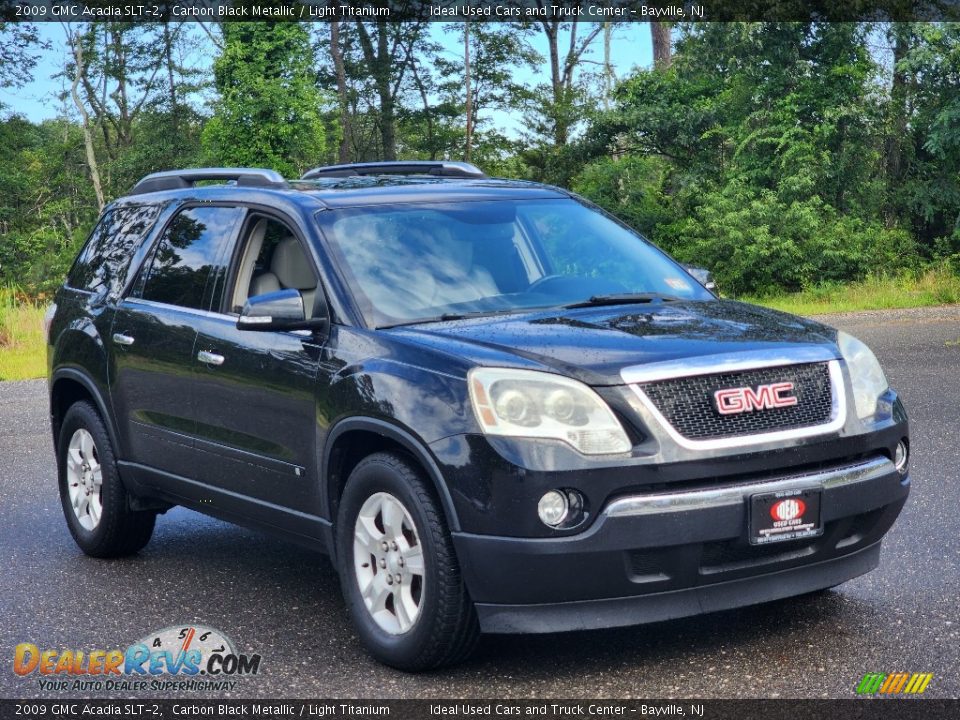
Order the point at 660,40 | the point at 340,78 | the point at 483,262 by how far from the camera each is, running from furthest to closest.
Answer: the point at 340,78 → the point at 660,40 → the point at 483,262

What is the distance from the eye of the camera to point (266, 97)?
1489 inches

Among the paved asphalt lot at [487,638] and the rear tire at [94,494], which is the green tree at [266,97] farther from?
the rear tire at [94,494]

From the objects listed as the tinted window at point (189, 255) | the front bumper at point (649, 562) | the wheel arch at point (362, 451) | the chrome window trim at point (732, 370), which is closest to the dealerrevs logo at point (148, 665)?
the wheel arch at point (362, 451)

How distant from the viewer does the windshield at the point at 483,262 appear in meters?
5.46

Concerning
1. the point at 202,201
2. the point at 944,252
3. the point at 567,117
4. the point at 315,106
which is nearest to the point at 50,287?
the point at 315,106

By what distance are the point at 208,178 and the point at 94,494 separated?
177cm

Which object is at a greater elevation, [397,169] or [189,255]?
[397,169]

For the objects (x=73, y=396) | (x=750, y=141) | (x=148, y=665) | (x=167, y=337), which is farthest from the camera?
(x=750, y=141)

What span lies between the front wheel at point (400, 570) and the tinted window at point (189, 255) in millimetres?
1703

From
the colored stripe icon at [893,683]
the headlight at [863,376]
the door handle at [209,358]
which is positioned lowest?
the colored stripe icon at [893,683]

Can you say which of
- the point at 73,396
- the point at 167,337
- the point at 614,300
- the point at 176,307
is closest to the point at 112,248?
the point at 73,396

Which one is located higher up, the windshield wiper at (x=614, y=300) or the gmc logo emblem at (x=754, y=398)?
the windshield wiper at (x=614, y=300)

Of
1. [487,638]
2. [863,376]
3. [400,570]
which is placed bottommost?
[487,638]

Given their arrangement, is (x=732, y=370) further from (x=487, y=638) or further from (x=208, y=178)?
(x=208, y=178)
